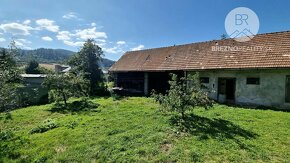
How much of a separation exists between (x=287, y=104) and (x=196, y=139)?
8.55m

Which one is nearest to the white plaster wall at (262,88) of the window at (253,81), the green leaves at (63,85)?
the window at (253,81)

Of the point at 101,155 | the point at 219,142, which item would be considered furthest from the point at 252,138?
the point at 101,155

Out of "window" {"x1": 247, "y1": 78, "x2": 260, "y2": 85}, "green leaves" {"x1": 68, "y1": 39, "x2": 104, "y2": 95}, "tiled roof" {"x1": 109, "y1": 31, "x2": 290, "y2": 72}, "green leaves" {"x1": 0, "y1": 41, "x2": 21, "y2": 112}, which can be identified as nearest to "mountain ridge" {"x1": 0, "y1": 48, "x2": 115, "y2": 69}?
"green leaves" {"x1": 0, "y1": 41, "x2": 21, "y2": 112}

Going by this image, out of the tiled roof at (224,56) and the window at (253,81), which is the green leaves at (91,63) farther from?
the window at (253,81)

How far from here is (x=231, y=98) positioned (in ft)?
51.0

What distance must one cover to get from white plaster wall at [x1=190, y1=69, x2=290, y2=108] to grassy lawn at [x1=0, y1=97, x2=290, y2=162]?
286 centimetres

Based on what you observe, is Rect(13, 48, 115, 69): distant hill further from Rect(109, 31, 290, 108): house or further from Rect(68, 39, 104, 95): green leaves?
Rect(109, 31, 290, 108): house

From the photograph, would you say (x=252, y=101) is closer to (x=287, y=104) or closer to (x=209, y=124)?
(x=287, y=104)

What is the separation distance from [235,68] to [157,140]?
9584 mm

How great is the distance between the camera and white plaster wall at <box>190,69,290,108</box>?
12.8 m

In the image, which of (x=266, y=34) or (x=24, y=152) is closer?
(x=24, y=152)

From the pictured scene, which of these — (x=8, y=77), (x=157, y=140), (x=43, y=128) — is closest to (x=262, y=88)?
(x=157, y=140)

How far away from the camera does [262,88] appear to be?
44.3 ft

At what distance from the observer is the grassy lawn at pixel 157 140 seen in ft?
20.1
